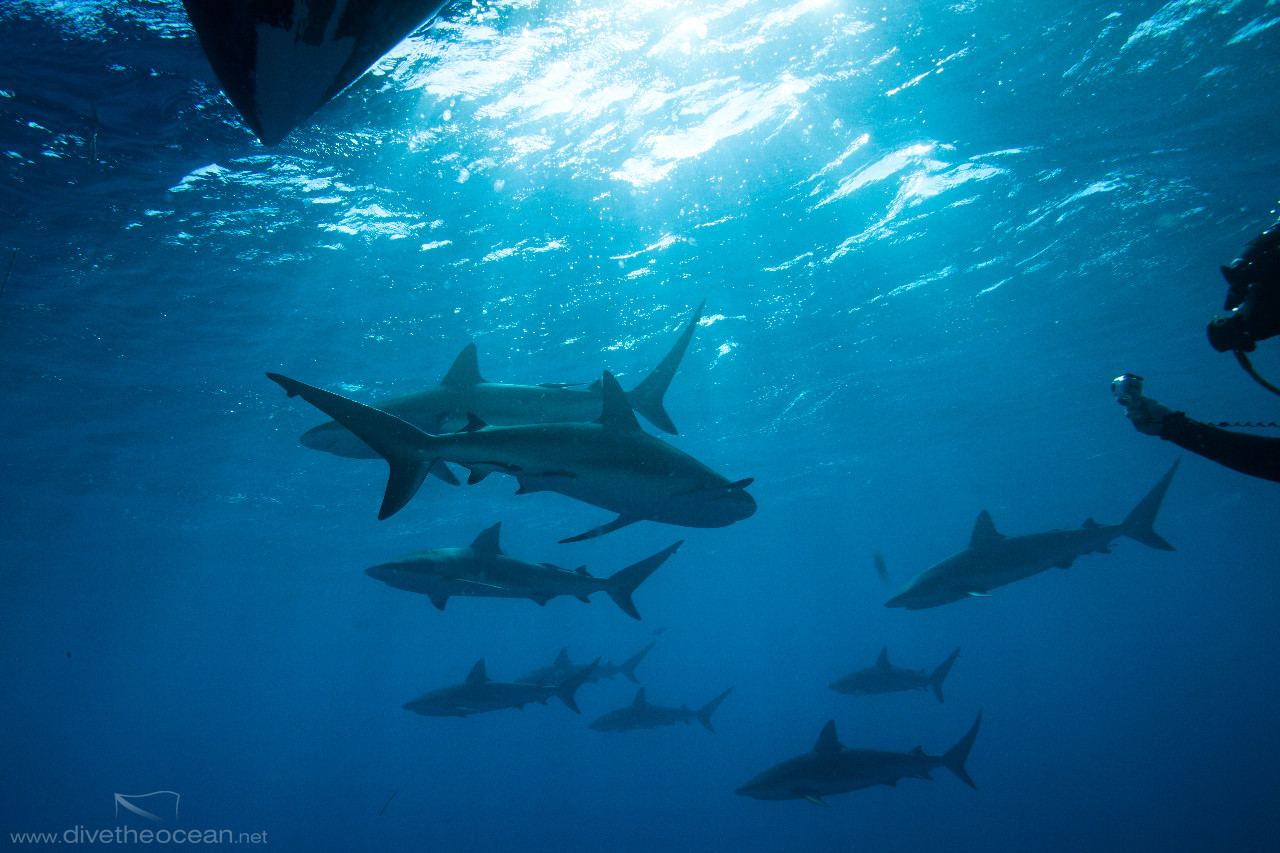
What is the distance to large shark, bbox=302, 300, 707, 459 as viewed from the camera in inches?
257

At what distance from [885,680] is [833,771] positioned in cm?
536

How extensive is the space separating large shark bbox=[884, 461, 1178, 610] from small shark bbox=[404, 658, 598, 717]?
22.8 feet

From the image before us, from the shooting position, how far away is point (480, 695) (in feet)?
40.4


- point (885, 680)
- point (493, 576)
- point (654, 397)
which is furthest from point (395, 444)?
point (885, 680)

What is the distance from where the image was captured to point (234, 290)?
12.8m

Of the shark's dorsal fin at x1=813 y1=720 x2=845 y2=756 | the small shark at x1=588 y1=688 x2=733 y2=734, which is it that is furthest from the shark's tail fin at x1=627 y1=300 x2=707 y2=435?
the small shark at x1=588 y1=688 x2=733 y2=734

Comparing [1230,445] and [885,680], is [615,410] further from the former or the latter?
[885,680]

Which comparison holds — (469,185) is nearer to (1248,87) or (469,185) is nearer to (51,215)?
(51,215)

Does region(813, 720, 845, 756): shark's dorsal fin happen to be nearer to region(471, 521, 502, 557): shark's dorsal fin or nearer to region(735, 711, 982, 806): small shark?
region(735, 711, 982, 806): small shark

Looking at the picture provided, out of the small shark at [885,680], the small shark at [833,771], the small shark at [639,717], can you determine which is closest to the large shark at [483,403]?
the small shark at [833,771]

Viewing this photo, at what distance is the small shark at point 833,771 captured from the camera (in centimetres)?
935

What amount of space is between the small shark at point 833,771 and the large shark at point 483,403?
6.85 m

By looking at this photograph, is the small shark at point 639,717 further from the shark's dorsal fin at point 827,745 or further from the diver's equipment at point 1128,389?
the diver's equipment at point 1128,389

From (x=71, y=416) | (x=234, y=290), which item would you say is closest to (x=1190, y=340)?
(x=234, y=290)
